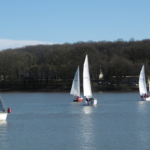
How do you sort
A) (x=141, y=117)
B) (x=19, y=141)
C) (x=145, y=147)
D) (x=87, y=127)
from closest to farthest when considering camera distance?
(x=145, y=147) < (x=19, y=141) < (x=87, y=127) < (x=141, y=117)

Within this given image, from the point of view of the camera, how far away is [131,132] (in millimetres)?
32125

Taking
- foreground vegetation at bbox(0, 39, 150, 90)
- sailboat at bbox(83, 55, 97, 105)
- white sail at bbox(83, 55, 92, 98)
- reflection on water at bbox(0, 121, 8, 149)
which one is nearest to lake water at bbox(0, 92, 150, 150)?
reflection on water at bbox(0, 121, 8, 149)

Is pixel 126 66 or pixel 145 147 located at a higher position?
pixel 126 66

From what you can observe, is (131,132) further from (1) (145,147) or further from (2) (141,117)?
(2) (141,117)

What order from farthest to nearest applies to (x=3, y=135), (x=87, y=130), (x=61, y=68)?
(x=61, y=68)
(x=87, y=130)
(x=3, y=135)

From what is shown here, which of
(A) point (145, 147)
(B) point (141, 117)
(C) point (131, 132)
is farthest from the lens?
(B) point (141, 117)

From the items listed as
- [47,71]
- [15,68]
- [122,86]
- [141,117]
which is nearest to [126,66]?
[122,86]

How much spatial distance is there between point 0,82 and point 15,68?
7670 millimetres

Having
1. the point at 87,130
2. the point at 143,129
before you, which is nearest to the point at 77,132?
the point at 87,130

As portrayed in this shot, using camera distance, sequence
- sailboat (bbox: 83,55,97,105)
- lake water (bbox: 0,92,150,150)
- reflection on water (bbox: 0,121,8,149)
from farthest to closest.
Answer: sailboat (bbox: 83,55,97,105) → reflection on water (bbox: 0,121,8,149) → lake water (bbox: 0,92,150,150)

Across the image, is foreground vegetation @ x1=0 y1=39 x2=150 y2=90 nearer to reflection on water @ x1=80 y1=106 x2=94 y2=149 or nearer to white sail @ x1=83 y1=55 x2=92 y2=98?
white sail @ x1=83 y1=55 x2=92 y2=98

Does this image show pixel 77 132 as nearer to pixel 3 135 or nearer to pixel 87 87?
pixel 3 135

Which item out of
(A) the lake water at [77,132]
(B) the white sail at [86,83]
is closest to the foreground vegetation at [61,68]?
(B) the white sail at [86,83]

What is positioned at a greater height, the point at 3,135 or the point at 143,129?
the point at 3,135
